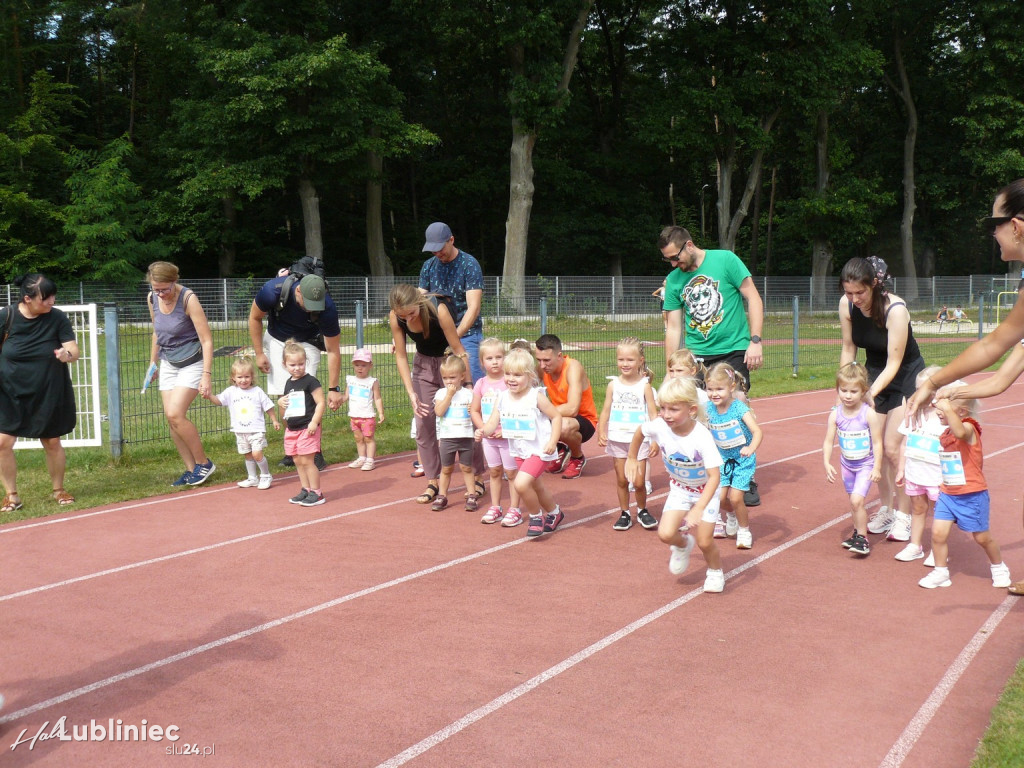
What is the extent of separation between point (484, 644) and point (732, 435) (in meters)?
2.63

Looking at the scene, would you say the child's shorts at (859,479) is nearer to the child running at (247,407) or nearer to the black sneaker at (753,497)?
the black sneaker at (753,497)

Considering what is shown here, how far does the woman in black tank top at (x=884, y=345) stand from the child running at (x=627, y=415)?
59.8 inches

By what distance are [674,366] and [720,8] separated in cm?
4085

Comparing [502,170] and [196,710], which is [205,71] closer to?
[502,170]

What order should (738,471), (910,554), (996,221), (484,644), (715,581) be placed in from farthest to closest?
(738,471)
(910,554)
(715,581)
(484,644)
(996,221)

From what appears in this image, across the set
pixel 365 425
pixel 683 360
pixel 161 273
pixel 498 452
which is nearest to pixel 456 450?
pixel 498 452

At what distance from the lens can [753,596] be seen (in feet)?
19.0

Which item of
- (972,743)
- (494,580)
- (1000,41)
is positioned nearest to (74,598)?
(494,580)

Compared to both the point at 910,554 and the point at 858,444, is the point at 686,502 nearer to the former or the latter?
the point at 858,444

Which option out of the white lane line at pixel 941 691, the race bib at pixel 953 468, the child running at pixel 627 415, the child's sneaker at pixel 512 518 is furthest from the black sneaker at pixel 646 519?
the white lane line at pixel 941 691

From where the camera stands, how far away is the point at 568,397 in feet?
26.5

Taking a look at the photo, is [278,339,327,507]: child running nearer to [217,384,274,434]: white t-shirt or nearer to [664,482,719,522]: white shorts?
[217,384,274,434]: white t-shirt

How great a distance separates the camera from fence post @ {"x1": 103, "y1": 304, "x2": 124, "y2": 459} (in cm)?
1011

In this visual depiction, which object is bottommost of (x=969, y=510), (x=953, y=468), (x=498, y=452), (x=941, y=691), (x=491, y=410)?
(x=941, y=691)
